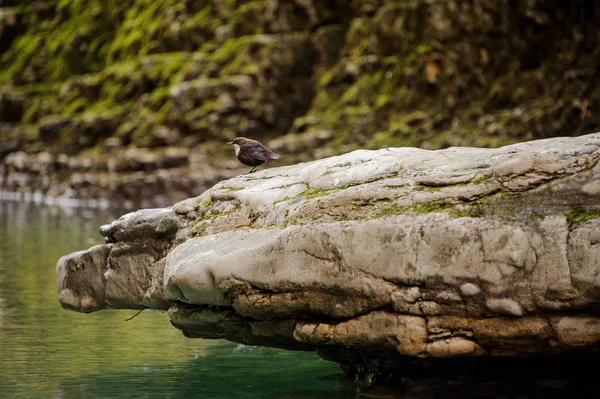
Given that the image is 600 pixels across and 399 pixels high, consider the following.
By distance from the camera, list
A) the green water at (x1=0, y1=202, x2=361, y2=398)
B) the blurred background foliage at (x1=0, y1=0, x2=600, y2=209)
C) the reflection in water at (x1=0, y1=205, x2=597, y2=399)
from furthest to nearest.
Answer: the blurred background foliage at (x1=0, y1=0, x2=600, y2=209) → the green water at (x1=0, y1=202, x2=361, y2=398) → the reflection in water at (x1=0, y1=205, x2=597, y2=399)

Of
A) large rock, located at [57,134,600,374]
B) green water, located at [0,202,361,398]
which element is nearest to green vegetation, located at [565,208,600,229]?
large rock, located at [57,134,600,374]

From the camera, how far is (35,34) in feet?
412

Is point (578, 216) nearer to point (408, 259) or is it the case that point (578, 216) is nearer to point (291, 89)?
point (408, 259)

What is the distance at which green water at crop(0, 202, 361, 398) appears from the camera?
1515cm

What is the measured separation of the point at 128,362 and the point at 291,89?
208 ft

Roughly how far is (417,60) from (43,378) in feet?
188

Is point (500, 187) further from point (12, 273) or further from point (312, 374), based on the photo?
point (12, 273)

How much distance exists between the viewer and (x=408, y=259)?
12.0m

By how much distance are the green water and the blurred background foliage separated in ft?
126

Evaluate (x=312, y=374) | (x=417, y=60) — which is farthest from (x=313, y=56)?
(x=312, y=374)

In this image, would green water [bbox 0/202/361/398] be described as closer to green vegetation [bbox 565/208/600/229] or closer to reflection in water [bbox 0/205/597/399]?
reflection in water [bbox 0/205/597/399]

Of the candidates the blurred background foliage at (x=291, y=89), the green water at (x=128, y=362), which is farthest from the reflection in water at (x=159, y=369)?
the blurred background foliage at (x=291, y=89)

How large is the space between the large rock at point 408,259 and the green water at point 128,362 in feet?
4.53

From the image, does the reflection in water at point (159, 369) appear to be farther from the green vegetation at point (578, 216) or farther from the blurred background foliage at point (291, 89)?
the blurred background foliage at point (291, 89)
